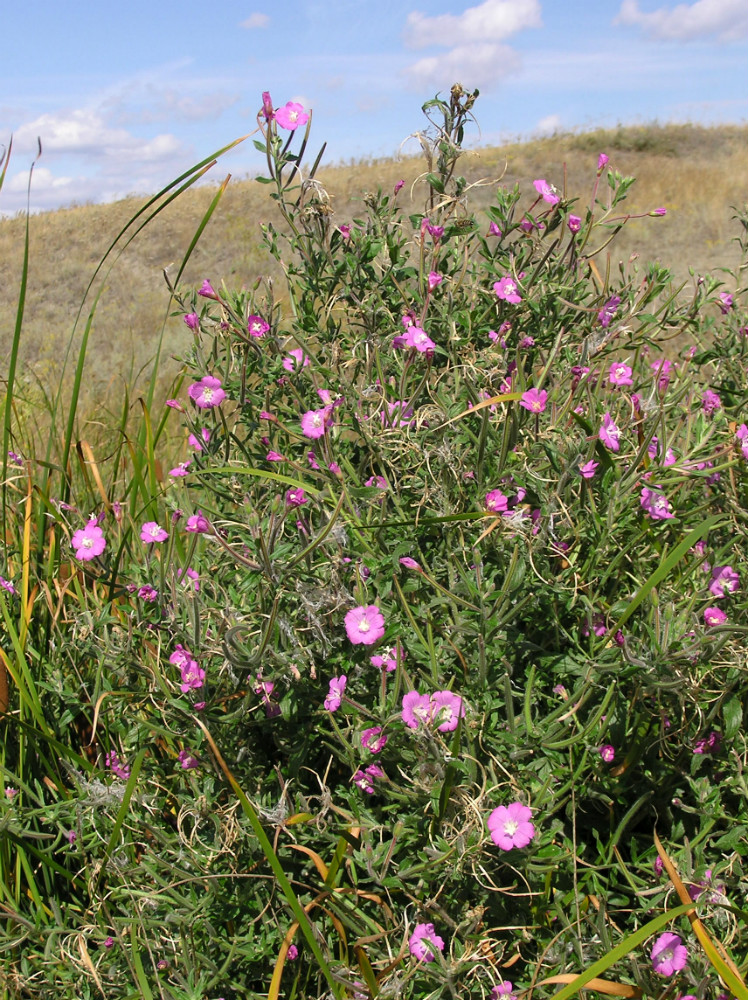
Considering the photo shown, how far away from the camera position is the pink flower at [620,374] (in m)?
1.61

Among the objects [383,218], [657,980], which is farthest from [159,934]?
[383,218]

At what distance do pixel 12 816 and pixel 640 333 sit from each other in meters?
1.67

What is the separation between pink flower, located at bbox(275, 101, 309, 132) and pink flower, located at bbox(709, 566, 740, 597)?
4.05ft

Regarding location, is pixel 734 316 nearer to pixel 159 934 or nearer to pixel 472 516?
pixel 472 516

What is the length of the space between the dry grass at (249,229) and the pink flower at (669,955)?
19.6ft

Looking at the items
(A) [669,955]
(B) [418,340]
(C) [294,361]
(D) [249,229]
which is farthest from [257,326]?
(D) [249,229]

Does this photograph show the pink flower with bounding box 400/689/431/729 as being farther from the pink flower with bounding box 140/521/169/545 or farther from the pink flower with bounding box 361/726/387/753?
the pink flower with bounding box 140/521/169/545

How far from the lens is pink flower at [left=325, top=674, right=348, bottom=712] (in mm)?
1257

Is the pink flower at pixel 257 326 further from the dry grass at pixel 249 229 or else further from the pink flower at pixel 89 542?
the dry grass at pixel 249 229

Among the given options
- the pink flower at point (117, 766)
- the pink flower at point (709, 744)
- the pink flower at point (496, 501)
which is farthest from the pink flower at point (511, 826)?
the pink flower at point (117, 766)

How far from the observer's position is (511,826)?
1.14 meters

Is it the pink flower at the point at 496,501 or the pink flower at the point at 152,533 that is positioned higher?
the pink flower at the point at 496,501

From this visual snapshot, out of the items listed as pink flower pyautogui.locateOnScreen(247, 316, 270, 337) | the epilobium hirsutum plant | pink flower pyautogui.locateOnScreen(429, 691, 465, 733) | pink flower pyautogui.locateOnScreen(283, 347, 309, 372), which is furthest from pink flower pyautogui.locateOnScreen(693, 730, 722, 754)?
pink flower pyautogui.locateOnScreen(247, 316, 270, 337)

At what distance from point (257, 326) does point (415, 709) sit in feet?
2.97
